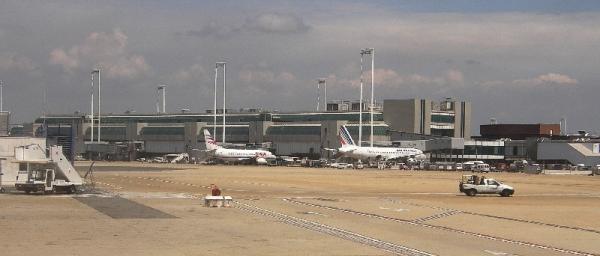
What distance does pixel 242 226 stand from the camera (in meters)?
39.7

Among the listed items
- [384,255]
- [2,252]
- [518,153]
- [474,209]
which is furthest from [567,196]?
[518,153]

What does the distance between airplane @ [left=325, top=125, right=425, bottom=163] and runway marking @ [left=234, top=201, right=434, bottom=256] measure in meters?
125

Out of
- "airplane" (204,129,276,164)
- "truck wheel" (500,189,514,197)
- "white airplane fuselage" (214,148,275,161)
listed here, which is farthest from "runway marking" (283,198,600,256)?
"white airplane fuselage" (214,148,275,161)

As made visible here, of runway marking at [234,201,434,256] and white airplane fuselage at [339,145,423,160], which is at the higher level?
white airplane fuselage at [339,145,423,160]

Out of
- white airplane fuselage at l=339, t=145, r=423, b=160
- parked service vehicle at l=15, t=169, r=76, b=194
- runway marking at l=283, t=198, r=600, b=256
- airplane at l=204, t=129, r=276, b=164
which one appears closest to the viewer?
runway marking at l=283, t=198, r=600, b=256

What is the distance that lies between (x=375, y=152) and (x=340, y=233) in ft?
463

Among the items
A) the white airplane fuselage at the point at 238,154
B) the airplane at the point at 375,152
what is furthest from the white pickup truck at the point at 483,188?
the white airplane fuselage at the point at 238,154

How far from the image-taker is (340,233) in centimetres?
3731

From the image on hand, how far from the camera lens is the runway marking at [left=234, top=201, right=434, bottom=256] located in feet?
103

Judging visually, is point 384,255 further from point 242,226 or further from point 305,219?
point 305,219

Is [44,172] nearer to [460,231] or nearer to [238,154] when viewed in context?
[460,231]

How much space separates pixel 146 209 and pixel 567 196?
1708 inches

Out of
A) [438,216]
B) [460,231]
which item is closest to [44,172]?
A: [438,216]

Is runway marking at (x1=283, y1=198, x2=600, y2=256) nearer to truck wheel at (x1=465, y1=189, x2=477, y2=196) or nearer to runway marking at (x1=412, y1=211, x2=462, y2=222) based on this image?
runway marking at (x1=412, y1=211, x2=462, y2=222)
